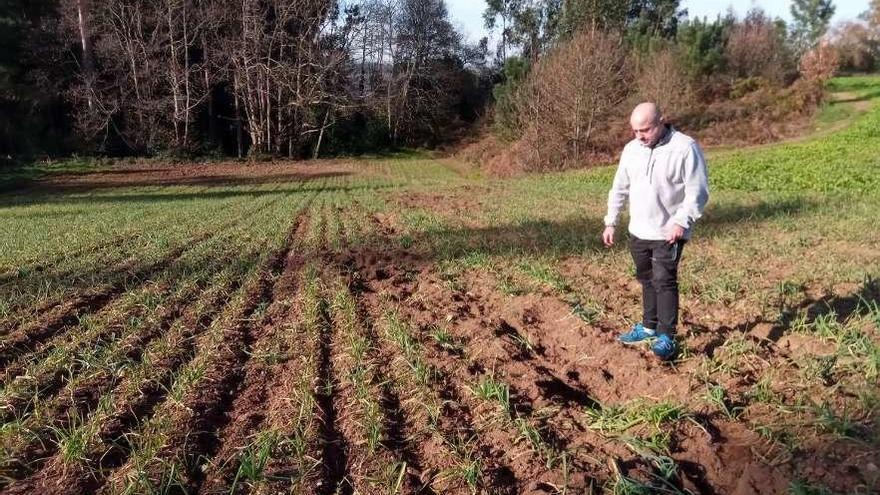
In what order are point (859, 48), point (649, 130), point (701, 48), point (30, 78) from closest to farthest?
point (649, 130), point (30, 78), point (701, 48), point (859, 48)

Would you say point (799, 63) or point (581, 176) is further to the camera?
point (799, 63)

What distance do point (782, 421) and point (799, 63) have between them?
5137cm

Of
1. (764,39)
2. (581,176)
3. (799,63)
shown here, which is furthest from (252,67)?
(799,63)

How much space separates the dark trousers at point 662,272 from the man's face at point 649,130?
76 centimetres

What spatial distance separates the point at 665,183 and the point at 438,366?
2.18 m

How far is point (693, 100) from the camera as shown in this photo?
34750 millimetres

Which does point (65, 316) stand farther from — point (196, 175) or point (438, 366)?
point (196, 175)

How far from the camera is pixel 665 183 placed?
407 cm

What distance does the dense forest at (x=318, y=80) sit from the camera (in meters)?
29.4

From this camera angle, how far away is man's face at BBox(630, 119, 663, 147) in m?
3.94

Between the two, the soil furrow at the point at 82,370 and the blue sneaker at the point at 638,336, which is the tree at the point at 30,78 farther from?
the blue sneaker at the point at 638,336

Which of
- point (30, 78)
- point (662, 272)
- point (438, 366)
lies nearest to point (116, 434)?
point (438, 366)

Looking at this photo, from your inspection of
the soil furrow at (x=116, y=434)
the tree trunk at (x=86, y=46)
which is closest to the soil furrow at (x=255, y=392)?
the soil furrow at (x=116, y=434)

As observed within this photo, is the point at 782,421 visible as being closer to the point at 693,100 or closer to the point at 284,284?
the point at 284,284
